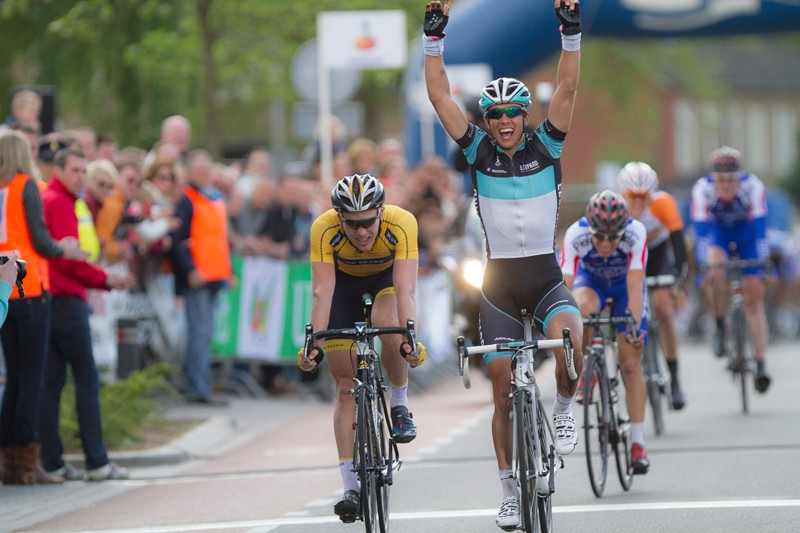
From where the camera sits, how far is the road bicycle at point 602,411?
437 inches

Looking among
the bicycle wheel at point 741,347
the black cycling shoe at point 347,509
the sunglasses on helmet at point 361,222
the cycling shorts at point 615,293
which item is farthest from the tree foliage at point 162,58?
the black cycling shoe at point 347,509

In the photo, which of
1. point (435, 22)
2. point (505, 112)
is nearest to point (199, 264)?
point (435, 22)

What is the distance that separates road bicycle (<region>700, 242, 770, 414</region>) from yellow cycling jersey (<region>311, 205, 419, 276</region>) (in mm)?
7053

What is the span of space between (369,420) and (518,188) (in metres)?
1.43

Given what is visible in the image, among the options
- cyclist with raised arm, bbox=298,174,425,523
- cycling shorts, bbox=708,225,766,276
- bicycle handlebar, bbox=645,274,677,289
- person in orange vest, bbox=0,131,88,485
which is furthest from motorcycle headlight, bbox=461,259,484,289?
cyclist with raised arm, bbox=298,174,425,523

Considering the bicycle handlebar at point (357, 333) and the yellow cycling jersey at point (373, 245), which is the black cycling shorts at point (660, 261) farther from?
the bicycle handlebar at point (357, 333)

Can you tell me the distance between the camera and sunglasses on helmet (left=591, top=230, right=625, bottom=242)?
37.0 ft

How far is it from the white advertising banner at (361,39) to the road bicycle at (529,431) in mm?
11055

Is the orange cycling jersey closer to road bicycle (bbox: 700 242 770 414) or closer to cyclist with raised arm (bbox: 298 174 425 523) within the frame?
road bicycle (bbox: 700 242 770 414)

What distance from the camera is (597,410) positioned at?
11.3m

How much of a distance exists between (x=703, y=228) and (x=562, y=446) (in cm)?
749

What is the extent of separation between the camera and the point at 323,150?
19094mm

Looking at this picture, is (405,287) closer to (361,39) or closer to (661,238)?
(661,238)

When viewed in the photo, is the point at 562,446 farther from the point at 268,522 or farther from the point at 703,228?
the point at 703,228
